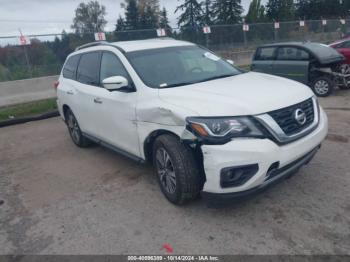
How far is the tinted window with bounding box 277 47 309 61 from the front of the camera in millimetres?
8586

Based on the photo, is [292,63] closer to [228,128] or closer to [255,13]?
[228,128]

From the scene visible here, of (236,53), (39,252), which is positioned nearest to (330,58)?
(39,252)

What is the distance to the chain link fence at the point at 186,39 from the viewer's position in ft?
35.9

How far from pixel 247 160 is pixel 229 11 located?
42.9 metres

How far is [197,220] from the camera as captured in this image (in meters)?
3.29

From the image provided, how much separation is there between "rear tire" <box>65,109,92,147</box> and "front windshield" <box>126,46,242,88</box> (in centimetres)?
222

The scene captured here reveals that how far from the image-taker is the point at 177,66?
13.4 feet

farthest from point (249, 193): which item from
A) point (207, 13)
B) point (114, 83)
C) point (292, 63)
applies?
point (207, 13)

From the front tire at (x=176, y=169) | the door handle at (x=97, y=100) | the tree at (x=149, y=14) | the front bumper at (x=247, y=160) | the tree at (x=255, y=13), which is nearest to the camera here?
the front bumper at (x=247, y=160)

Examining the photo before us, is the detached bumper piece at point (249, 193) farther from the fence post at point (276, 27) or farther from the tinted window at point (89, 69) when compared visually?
the fence post at point (276, 27)

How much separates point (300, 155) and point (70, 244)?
2406 millimetres

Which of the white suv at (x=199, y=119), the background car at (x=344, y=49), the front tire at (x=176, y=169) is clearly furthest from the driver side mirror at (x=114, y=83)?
the background car at (x=344, y=49)

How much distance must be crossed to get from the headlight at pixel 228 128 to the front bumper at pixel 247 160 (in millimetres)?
67

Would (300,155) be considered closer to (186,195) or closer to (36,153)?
(186,195)
